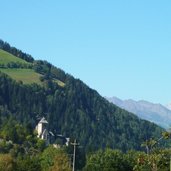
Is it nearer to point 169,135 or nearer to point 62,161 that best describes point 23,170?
point 62,161

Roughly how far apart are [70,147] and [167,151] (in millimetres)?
135341

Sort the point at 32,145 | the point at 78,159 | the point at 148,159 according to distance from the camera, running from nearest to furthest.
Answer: the point at 148,159
the point at 78,159
the point at 32,145

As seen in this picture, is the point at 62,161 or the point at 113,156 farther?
the point at 113,156

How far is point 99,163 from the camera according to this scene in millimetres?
110188

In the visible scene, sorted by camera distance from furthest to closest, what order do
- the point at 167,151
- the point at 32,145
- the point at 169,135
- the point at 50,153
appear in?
the point at 32,145 → the point at 50,153 → the point at 167,151 → the point at 169,135

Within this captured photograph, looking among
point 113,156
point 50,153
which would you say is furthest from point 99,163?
point 50,153

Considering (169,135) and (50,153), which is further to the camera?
(50,153)

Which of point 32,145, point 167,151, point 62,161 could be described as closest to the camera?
point 167,151

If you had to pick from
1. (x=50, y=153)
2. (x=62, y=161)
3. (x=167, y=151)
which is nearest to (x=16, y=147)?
(x=50, y=153)

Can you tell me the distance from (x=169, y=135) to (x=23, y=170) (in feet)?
249

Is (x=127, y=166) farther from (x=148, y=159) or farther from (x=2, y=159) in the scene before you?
(x=148, y=159)

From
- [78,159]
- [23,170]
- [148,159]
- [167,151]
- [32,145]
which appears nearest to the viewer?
[148,159]

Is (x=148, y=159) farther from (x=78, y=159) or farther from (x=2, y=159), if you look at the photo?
(x=78, y=159)

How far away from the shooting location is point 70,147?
17438 centimetres
